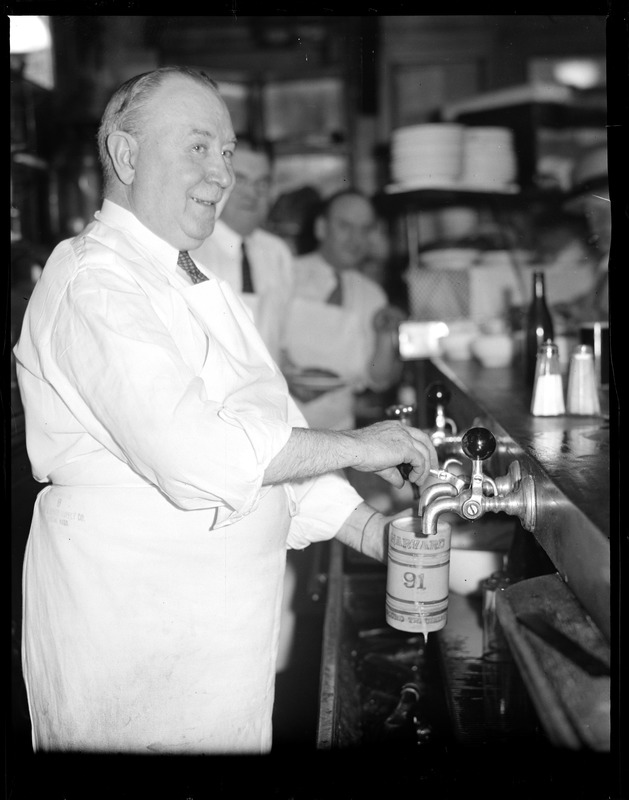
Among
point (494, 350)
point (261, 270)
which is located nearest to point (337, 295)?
point (261, 270)

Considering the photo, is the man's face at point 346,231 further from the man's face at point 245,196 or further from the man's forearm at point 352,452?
the man's forearm at point 352,452

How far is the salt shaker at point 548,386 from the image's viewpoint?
1676 mm

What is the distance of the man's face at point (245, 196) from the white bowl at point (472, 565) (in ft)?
6.51

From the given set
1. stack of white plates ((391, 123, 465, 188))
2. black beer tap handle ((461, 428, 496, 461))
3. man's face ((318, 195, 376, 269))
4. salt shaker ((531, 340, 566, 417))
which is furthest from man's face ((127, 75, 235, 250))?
man's face ((318, 195, 376, 269))

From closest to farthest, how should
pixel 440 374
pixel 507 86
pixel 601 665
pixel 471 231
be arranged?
pixel 601 665 < pixel 440 374 < pixel 471 231 < pixel 507 86

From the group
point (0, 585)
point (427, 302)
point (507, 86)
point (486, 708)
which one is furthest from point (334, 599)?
point (507, 86)

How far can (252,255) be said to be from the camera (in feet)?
12.2

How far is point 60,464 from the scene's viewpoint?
4.37 feet

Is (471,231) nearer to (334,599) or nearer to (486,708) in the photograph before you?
(334,599)

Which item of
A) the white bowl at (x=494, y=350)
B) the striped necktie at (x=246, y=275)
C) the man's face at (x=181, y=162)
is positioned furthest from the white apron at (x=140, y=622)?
the striped necktie at (x=246, y=275)

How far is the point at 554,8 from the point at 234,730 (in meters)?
1.34

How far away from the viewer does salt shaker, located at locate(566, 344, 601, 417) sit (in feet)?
5.46

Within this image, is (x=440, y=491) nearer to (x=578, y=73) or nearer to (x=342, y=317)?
(x=342, y=317)

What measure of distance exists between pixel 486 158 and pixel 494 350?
1.02 meters
